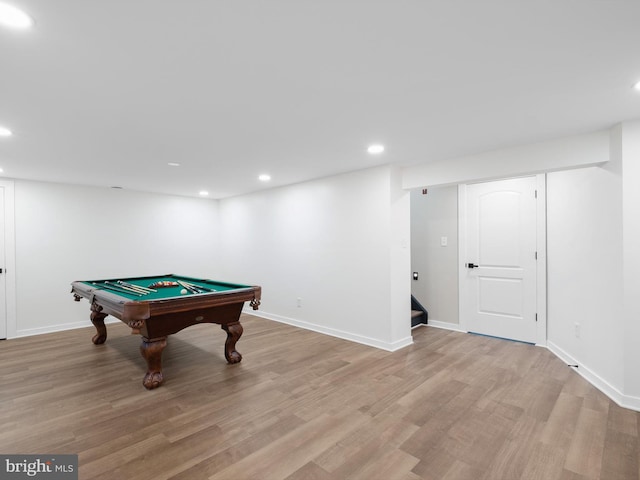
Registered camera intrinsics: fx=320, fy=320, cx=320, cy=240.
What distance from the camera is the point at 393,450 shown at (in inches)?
76.0

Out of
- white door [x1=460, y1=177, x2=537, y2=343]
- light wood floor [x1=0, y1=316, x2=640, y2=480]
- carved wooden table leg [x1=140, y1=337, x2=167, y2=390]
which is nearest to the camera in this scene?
light wood floor [x1=0, y1=316, x2=640, y2=480]

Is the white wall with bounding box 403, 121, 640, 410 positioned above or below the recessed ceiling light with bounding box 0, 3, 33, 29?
below

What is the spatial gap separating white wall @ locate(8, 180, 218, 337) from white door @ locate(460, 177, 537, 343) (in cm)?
498

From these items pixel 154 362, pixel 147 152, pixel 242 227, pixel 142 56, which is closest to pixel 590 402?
pixel 154 362

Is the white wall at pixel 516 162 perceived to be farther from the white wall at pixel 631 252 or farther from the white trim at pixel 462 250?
the white trim at pixel 462 250

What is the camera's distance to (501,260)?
165 inches

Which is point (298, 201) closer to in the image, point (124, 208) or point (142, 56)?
point (124, 208)

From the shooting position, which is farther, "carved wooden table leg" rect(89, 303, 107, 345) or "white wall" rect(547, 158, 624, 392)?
"carved wooden table leg" rect(89, 303, 107, 345)

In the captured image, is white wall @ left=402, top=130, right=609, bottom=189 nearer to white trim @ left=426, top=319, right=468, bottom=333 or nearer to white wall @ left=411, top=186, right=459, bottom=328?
white wall @ left=411, top=186, right=459, bottom=328

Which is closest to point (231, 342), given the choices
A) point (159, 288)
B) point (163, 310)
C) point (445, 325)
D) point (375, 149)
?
point (163, 310)

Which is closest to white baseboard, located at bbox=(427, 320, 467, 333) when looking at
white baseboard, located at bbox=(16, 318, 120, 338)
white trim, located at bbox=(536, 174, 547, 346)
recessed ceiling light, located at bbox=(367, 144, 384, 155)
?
white trim, located at bbox=(536, 174, 547, 346)

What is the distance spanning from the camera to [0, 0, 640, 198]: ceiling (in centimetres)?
131

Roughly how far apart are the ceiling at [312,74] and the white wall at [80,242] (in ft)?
5.89

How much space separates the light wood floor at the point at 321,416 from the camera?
5.92 ft
